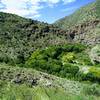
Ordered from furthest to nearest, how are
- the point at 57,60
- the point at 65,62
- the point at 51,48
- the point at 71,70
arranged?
the point at 51,48, the point at 57,60, the point at 65,62, the point at 71,70

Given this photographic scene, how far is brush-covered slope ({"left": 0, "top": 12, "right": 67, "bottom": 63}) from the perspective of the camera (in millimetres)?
73000

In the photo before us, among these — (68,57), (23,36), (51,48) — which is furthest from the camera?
(23,36)

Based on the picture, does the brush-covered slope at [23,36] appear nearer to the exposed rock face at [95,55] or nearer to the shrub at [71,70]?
the exposed rock face at [95,55]

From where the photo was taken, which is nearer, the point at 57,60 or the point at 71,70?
the point at 71,70

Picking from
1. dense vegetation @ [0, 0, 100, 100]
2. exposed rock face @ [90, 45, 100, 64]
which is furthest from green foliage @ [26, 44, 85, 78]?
exposed rock face @ [90, 45, 100, 64]

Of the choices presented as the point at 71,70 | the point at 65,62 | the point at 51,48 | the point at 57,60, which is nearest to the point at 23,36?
the point at 51,48

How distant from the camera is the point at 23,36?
85.7m

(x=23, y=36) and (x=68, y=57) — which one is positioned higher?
(x=23, y=36)

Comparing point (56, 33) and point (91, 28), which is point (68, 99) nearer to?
point (56, 33)

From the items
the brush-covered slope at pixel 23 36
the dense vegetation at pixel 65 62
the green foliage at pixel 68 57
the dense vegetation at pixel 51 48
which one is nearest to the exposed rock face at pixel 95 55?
the dense vegetation at pixel 51 48

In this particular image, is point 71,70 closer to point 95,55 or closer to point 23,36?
point 95,55

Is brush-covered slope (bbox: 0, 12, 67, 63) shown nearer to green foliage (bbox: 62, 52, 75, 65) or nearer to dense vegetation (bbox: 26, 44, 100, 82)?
dense vegetation (bbox: 26, 44, 100, 82)

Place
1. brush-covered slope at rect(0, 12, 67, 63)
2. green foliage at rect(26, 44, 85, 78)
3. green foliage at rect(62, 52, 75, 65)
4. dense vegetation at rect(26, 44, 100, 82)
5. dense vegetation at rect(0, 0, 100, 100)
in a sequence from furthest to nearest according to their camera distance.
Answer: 1. brush-covered slope at rect(0, 12, 67, 63)
2. green foliage at rect(62, 52, 75, 65)
3. green foliage at rect(26, 44, 85, 78)
4. dense vegetation at rect(0, 0, 100, 100)
5. dense vegetation at rect(26, 44, 100, 82)

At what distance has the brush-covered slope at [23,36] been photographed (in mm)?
73000
